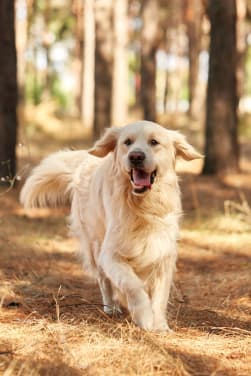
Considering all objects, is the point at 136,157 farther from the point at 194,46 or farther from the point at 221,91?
the point at 194,46

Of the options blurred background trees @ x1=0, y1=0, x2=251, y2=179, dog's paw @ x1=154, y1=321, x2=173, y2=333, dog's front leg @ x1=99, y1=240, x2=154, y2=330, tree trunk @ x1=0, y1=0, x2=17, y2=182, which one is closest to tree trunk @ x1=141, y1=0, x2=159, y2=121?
blurred background trees @ x1=0, y1=0, x2=251, y2=179

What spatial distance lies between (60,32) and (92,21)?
4439 millimetres

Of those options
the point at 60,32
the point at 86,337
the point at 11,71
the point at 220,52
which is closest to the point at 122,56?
the point at 220,52

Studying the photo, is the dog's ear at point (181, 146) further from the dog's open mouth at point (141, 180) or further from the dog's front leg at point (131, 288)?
the dog's front leg at point (131, 288)

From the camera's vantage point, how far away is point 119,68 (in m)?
19.9

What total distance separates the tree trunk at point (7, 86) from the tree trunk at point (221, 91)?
3.47 meters

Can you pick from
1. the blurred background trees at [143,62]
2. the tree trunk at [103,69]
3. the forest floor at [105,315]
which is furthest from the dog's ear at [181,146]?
the tree trunk at [103,69]

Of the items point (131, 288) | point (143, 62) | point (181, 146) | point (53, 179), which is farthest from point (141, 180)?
point (143, 62)

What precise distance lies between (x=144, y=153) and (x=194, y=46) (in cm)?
2763

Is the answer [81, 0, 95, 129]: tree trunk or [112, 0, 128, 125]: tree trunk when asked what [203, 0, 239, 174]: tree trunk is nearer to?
[112, 0, 128, 125]: tree trunk

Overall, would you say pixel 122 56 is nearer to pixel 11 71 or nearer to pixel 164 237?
pixel 11 71

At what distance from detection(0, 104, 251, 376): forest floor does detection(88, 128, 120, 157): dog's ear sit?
106 centimetres

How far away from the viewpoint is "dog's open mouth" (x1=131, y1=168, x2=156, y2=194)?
4.82 metres

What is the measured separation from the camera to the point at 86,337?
424cm
